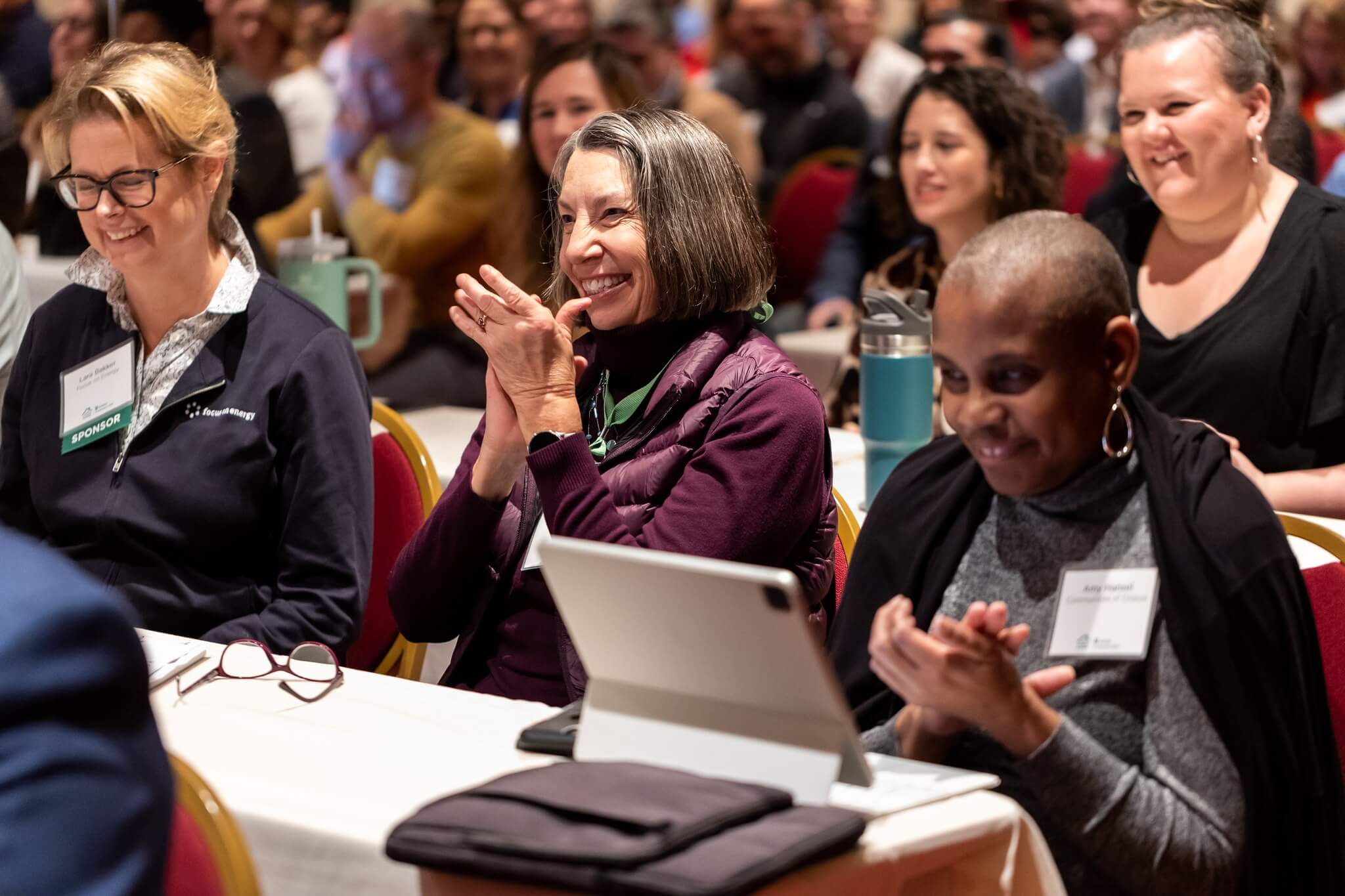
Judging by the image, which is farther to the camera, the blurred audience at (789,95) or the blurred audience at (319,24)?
the blurred audience at (789,95)

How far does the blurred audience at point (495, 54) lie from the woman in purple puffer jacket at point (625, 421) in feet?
11.9

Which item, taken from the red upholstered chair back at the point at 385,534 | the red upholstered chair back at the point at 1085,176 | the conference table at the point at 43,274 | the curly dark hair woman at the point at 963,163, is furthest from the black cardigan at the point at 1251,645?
the red upholstered chair back at the point at 1085,176

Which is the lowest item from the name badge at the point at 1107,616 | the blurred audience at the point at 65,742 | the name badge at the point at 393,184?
the name badge at the point at 393,184

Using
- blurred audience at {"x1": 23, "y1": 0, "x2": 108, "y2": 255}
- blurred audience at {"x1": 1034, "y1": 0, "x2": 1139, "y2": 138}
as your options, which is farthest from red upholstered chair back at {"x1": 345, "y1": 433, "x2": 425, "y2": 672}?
blurred audience at {"x1": 1034, "y1": 0, "x2": 1139, "y2": 138}

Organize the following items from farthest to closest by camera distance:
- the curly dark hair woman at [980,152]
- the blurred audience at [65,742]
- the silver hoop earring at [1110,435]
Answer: the curly dark hair woman at [980,152] → the silver hoop earring at [1110,435] → the blurred audience at [65,742]

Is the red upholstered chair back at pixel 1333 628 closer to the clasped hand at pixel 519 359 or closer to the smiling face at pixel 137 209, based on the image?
the clasped hand at pixel 519 359

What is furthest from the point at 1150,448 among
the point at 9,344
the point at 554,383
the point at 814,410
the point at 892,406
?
the point at 9,344

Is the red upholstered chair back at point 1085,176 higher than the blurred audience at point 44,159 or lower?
lower

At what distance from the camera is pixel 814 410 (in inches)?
80.7

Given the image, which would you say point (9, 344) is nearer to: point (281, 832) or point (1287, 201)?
point (281, 832)

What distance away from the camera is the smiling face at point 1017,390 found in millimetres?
1514

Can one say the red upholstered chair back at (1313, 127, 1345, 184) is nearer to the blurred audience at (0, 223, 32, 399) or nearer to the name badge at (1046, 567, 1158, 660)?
the blurred audience at (0, 223, 32, 399)

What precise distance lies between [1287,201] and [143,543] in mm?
1917

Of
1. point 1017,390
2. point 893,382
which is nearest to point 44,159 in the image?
point 893,382
